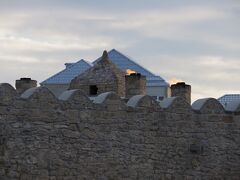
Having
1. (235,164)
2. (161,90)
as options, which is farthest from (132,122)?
(161,90)

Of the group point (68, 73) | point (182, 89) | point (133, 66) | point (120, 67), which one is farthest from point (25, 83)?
point (68, 73)

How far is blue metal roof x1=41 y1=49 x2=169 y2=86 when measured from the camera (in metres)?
36.7

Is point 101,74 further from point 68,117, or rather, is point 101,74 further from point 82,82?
point 68,117

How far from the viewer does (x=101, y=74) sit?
67.7ft

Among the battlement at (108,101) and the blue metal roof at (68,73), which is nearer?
the battlement at (108,101)

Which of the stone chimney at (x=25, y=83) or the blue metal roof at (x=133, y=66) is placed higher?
the blue metal roof at (x=133, y=66)

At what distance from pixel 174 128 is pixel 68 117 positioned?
2262mm

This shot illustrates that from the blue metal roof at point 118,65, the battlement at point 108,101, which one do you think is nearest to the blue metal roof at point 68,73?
the blue metal roof at point 118,65

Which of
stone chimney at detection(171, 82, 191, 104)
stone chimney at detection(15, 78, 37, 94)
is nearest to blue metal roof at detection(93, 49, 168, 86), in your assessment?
stone chimney at detection(15, 78, 37, 94)

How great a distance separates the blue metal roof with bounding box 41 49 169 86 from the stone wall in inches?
953

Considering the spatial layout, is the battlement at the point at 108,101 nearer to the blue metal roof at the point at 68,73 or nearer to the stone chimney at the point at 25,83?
the stone chimney at the point at 25,83

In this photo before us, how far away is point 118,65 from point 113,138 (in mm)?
25613

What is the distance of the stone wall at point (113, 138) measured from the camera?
32.0ft

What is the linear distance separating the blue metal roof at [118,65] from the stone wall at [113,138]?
79.4ft
